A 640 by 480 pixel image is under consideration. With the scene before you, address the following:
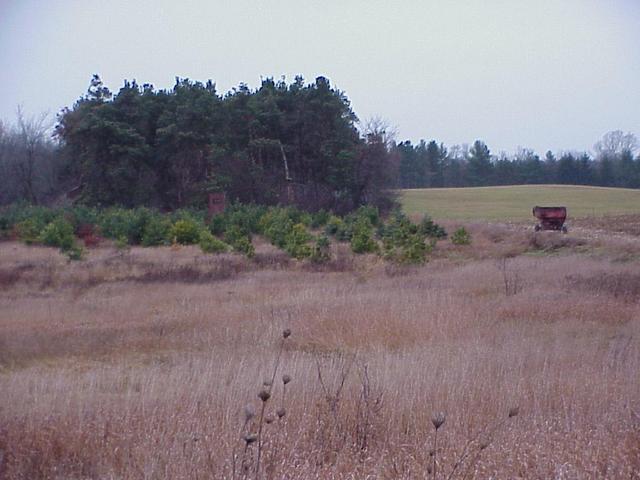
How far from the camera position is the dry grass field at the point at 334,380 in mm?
4422

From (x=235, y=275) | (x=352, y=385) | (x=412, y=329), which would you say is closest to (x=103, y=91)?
(x=235, y=275)

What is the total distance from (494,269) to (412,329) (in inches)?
335

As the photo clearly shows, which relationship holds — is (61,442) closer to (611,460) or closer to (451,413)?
(451,413)

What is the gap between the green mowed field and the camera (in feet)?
190

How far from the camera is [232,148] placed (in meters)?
51.8

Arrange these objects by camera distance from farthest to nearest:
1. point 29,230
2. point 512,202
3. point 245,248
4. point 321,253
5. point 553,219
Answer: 1. point 512,202
2. point 553,219
3. point 29,230
4. point 245,248
5. point 321,253

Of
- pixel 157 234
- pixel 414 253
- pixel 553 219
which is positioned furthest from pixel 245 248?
pixel 553 219

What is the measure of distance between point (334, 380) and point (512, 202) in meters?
65.7

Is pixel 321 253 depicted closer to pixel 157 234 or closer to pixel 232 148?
pixel 157 234

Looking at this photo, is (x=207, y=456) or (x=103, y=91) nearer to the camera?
(x=207, y=456)

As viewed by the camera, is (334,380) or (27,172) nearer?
(334,380)

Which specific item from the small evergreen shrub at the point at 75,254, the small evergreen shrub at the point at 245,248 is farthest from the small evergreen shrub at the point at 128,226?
the small evergreen shrub at the point at 245,248

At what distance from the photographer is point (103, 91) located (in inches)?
2173

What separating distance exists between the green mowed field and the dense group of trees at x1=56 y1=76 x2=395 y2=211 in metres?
10.4
